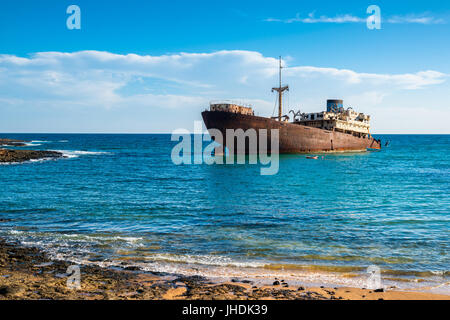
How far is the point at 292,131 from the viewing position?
2261 inches

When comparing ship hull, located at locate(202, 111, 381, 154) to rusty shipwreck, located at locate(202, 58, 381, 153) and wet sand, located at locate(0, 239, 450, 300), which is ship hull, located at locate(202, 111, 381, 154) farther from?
wet sand, located at locate(0, 239, 450, 300)

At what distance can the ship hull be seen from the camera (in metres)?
52.8

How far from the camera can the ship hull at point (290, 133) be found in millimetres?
52844

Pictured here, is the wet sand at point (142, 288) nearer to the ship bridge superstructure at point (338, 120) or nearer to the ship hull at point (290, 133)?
the ship hull at point (290, 133)

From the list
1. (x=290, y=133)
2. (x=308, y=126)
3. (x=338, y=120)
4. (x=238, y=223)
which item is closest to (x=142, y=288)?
(x=238, y=223)

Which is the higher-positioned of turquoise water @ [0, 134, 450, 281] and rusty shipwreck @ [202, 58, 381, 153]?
rusty shipwreck @ [202, 58, 381, 153]

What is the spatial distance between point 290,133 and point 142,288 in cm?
5119

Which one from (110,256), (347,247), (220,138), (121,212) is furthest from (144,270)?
(220,138)

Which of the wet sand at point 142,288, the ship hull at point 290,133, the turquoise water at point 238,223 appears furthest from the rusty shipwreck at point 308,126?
the wet sand at point 142,288

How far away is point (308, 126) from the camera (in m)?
62.6

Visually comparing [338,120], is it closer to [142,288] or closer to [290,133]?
[290,133]

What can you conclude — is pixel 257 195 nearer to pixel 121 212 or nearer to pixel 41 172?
pixel 121 212

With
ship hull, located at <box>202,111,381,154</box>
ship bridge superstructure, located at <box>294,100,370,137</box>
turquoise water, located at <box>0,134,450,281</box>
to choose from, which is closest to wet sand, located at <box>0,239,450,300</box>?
turquoise water, located at <box>0,134,450,281</box>

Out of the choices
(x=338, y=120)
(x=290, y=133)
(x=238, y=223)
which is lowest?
(x=238, y=223)
